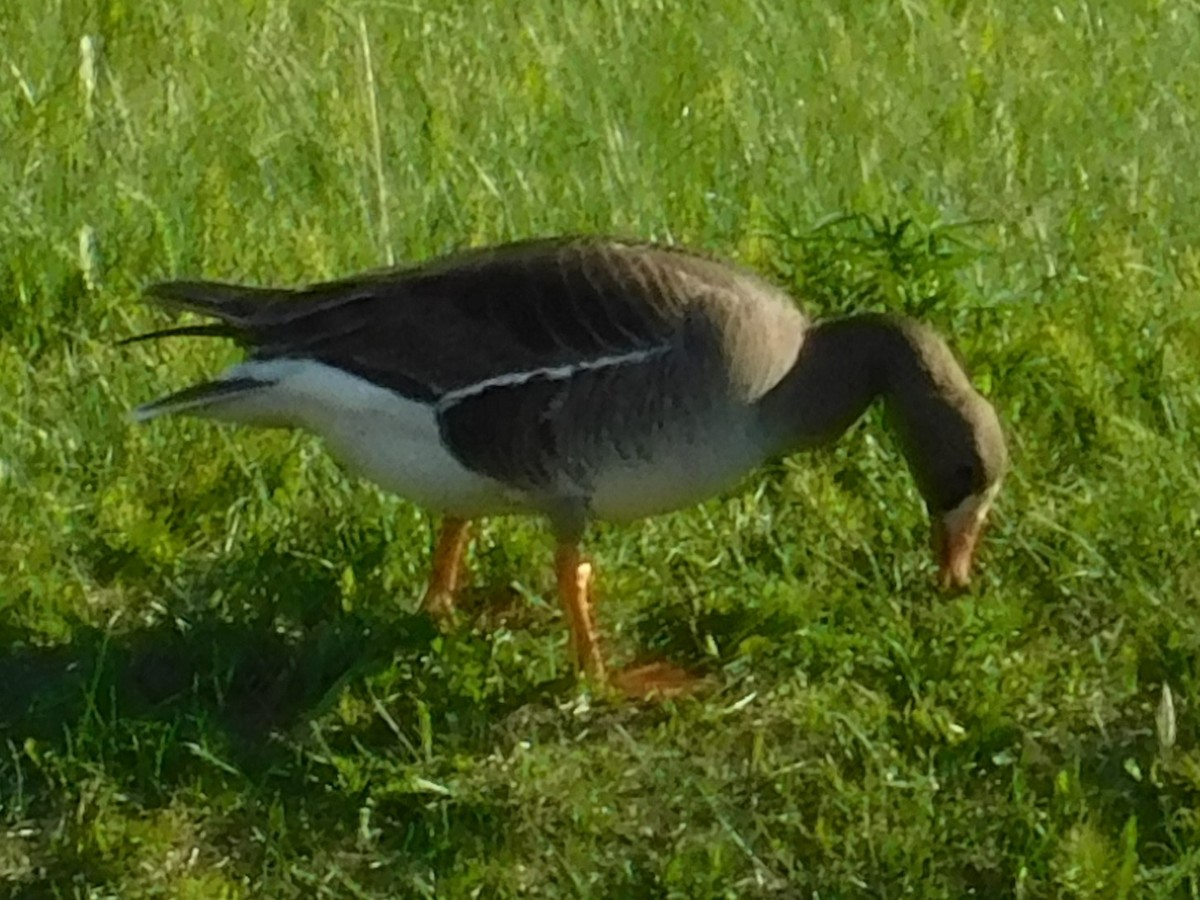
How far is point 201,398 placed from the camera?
4.11 metres

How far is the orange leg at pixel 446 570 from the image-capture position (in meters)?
4.40

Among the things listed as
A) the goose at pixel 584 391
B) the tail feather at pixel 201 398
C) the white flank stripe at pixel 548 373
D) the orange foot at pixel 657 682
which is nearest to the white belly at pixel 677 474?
the goose at pixel 584 391

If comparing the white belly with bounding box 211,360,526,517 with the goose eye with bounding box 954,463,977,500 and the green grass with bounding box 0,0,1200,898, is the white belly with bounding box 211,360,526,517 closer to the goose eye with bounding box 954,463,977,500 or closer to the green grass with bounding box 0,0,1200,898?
the green grass with bounding box 0,0,1200,898

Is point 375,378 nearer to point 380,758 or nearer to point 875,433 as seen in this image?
point 380,758

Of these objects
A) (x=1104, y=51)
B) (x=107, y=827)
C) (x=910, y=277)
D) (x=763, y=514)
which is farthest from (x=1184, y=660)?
(x=1104, y=51)

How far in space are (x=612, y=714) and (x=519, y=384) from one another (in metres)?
0.66

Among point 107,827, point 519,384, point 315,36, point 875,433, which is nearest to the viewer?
point 107,827

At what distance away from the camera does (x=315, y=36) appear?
6.68 metres

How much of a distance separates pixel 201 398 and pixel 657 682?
104 cm

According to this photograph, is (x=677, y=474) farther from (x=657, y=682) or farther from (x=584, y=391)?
(x=657, y=682)

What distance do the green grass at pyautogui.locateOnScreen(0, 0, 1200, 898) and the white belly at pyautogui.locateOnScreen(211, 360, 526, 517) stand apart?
329mm

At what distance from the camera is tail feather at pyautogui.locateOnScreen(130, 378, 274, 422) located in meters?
4.11

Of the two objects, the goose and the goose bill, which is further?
the goose bill

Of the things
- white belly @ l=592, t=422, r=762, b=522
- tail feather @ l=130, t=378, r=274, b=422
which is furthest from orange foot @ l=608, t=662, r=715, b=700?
tail feather @ l=130, t=378, r=274, b=422
